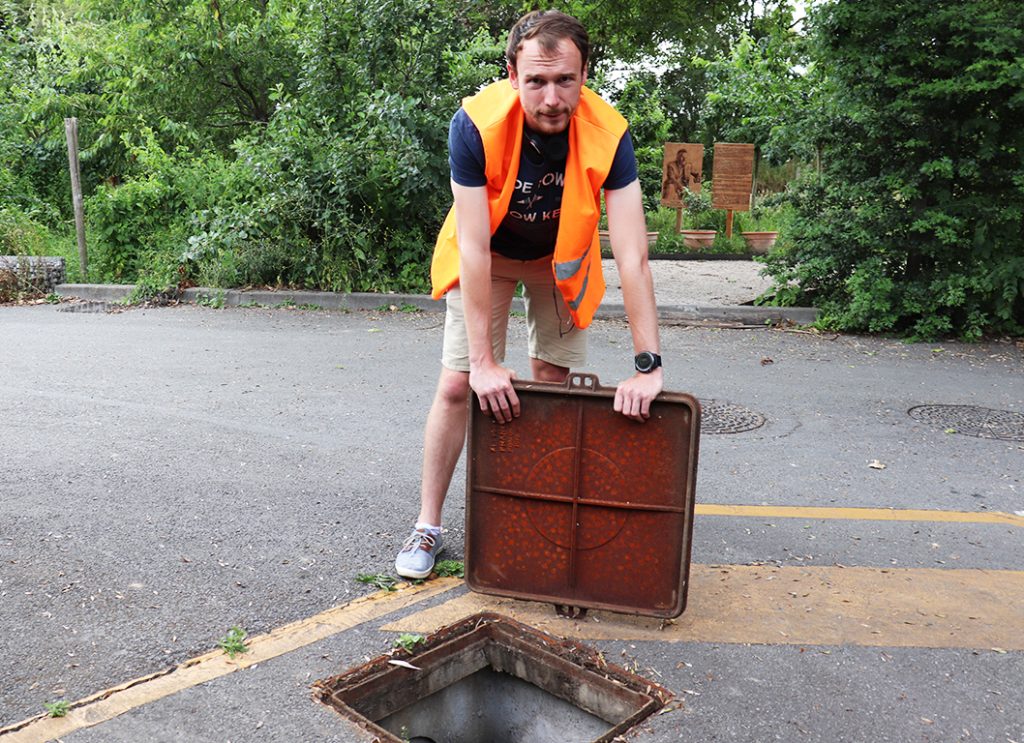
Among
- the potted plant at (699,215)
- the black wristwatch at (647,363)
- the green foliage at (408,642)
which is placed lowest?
the green foliage at (408,642)

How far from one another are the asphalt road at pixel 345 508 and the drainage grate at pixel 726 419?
0.11 m

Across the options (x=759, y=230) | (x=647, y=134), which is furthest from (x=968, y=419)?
(x=647, y=134)

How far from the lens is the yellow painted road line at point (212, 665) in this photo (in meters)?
2.59

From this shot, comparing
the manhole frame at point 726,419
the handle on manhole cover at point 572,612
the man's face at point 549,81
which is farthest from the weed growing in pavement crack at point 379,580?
the manhole frame at point 726,419

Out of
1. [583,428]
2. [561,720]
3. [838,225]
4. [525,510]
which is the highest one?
[838,225]

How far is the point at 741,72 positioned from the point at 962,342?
387 centimetres

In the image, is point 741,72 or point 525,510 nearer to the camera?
point 525,510

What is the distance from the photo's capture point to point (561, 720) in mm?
2924

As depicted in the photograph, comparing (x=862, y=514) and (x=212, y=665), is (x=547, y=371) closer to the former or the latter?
(x=212, y=665)

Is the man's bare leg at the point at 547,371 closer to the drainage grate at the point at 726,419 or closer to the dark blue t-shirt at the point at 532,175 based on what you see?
the dark blue t-shirt at the point at 532,175

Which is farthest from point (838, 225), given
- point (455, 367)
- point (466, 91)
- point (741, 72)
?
point (455, 367)

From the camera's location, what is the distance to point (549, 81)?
298 centimetres

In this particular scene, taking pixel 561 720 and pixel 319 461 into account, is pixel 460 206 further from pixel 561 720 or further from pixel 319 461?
pixel 319 461

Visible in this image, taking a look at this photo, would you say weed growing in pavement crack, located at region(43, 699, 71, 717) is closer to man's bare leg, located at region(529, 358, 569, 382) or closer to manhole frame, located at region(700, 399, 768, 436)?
man's bare leg, located at region(529, 358, 569, 382)
